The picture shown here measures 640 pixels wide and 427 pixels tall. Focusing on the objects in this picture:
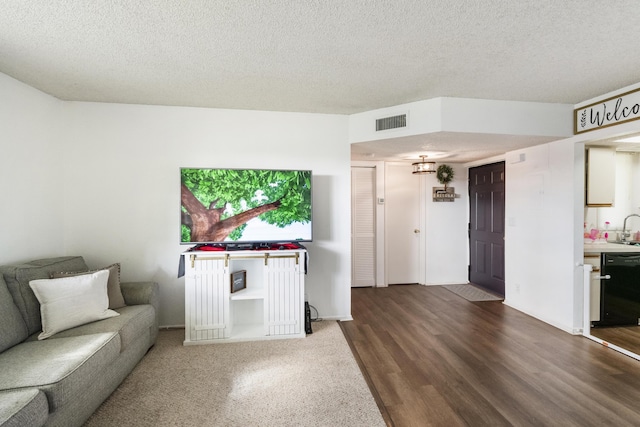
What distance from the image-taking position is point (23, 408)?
124 cm

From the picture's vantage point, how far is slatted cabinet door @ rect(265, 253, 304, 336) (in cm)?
281

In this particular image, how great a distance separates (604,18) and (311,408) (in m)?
2.96

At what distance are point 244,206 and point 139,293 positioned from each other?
1.25m

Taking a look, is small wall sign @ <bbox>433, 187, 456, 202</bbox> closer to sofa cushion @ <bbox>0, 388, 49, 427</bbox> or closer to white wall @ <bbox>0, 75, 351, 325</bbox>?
white wall @ <bbox>0, 75, 351, 325</bbox>

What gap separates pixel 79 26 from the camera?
167 centimetres

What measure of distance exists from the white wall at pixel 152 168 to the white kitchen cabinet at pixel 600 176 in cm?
273

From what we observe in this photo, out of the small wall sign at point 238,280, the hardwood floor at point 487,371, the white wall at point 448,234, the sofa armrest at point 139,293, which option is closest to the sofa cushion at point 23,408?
the sofa armrest at point 139,293

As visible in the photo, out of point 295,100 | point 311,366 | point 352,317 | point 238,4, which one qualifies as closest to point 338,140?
point 295,100

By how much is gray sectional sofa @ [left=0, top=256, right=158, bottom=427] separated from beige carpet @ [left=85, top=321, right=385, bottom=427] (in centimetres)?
19

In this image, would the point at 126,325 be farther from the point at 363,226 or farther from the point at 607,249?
the point at 607,249

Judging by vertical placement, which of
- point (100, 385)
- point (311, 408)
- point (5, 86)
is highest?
point (5, 86)

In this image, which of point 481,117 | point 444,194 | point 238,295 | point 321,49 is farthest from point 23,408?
point 444,194

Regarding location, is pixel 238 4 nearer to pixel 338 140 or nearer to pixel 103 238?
pixel 338 140

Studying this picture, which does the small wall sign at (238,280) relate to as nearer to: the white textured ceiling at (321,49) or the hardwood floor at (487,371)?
the hardwood floor at (487,371)
